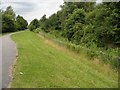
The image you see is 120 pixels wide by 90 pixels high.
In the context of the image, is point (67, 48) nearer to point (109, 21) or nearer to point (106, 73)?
point (109, 21)

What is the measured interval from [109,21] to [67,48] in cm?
428

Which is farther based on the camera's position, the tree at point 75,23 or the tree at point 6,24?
the tree at point 6,24

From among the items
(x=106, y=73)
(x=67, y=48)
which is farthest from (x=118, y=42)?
(x=106, y=73)

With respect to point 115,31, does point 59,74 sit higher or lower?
lower

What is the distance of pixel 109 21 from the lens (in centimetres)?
2195

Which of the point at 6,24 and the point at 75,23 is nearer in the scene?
the point at 75,23

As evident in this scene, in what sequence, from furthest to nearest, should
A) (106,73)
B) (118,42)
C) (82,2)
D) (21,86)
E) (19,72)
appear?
(82,2), (118,42), (106,73), (19,72), (21,86)

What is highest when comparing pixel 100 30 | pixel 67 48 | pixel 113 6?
pixel 113 6

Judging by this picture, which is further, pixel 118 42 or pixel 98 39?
pixel 98 39

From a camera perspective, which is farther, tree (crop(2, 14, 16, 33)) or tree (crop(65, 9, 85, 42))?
tree (crop(2, 14, 16, 33))

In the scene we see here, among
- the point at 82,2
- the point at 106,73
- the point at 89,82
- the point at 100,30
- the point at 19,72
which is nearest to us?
the point at 89,82

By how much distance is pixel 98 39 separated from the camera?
2373cm

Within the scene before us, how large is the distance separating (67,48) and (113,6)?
524 cm

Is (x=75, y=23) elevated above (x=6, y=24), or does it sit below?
above
